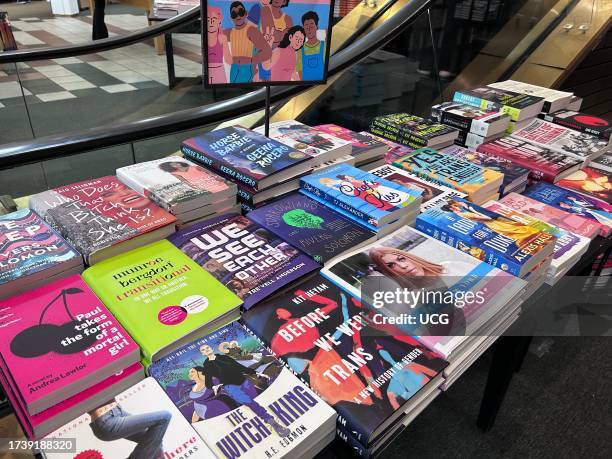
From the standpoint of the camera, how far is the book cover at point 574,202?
1632mm

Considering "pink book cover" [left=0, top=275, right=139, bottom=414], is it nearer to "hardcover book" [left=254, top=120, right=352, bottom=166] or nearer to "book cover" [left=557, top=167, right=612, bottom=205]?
"hardcover book" [left=254, top=120, right=352, bottom=166]

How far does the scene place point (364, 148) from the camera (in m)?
1.73

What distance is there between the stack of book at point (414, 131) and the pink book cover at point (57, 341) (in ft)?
4.84

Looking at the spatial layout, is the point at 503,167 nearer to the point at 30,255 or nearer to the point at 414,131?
the point at 414,131

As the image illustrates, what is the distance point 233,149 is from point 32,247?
658 mm

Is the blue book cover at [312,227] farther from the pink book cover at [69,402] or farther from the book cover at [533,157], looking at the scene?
the book cover at [533,157]

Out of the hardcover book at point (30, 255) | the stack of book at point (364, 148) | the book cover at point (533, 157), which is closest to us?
the hardcover book at point (30, 255)

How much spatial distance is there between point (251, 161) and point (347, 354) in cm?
72

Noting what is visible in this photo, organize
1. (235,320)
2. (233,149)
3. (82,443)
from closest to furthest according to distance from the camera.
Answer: (82,443)
(235,320)
(233,149)

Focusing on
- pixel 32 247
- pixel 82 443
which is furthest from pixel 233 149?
pixel 82 443

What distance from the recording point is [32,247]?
1.08 meters

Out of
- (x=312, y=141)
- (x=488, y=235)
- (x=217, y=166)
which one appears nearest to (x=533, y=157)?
(x=488, y=235)

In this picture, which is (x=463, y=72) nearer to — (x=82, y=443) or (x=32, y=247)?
(x=32, y=247)

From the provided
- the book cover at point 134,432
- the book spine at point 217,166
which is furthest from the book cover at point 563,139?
the book cover at point 134,432
